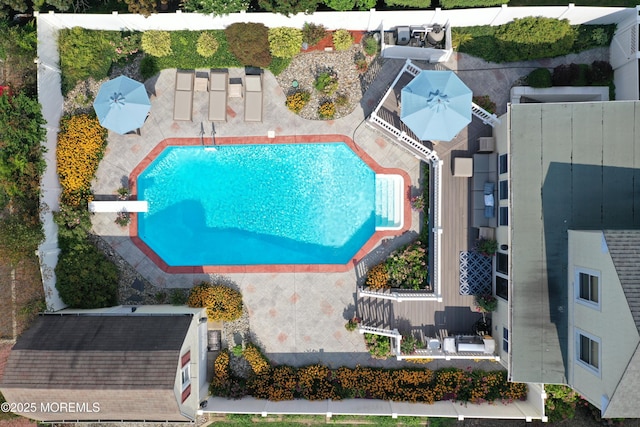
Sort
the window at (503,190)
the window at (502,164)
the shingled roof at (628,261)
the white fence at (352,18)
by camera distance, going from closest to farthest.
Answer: the shingled roof at (628,261)
the window at (503,190)
the window at (502,164)
the white fence at (352,18)

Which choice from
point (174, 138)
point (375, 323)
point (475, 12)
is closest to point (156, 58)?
point (174, 138)

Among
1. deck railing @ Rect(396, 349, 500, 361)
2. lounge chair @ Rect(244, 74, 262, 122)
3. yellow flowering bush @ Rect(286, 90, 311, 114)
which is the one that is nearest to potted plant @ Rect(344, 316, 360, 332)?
deck railing @ Rect(396, 349, 500, 361)

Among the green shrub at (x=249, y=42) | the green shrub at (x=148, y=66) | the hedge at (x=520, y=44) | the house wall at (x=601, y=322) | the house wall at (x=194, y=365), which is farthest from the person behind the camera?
the green shrub at (x=148, y=66)

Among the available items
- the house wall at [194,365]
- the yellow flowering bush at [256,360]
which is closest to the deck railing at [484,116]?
the yellow flowering bush at [256,360]

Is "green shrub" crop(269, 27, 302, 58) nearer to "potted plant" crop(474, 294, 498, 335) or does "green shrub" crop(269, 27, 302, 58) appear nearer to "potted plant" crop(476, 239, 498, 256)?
"potted plant" crop(476, 239, 498, 256)

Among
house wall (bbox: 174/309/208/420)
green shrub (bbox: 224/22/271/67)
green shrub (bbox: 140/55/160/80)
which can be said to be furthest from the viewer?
green shrub (bbox: 140/55/160/80)

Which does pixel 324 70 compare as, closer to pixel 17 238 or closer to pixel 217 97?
pixel 217 97

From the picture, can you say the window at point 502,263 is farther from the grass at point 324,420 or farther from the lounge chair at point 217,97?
the lounge chair at point 217,97

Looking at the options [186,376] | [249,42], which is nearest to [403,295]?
[186,376]
